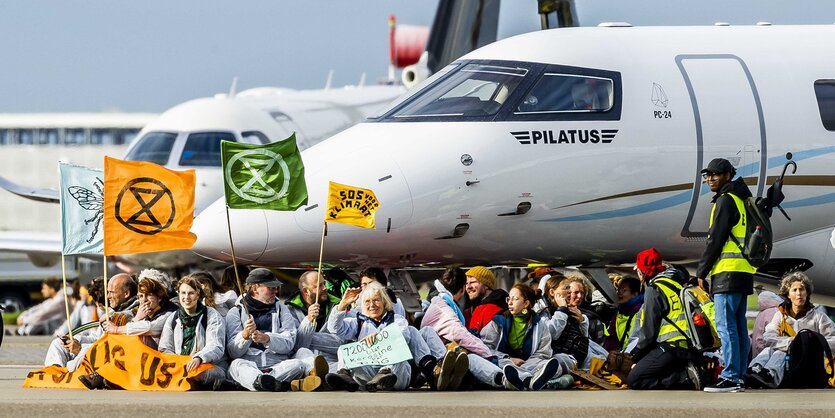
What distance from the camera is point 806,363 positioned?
12.8 meters

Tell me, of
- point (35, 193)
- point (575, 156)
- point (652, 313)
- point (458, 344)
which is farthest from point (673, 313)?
point (35, 193)

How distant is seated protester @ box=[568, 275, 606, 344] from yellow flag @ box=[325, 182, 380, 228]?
6.10 ft

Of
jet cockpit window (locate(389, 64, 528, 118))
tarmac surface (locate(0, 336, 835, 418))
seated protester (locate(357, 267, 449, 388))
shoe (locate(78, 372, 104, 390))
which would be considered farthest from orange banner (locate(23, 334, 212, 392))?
jet cockpit window (locate(389, 64, 528, 118))

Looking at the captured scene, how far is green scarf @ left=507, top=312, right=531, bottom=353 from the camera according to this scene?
43.3ft

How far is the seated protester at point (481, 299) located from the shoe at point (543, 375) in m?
0.83

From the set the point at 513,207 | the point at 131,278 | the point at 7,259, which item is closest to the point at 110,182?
the point at 131,278

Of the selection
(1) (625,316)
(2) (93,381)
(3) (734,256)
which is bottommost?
(2) (93,381)

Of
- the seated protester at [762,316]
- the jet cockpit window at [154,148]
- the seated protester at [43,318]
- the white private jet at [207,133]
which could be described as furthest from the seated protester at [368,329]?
the seated protester at [43,318]

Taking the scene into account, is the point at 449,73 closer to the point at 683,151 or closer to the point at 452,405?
the point at 683,151

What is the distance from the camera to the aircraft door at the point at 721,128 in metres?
14.3

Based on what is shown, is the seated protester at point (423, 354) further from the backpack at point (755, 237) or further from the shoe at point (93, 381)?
the backpack at point (755, 237)

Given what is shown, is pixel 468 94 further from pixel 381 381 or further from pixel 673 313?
pixel 381 381

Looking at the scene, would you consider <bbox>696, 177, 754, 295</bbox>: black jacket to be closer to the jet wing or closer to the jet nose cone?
the jet nose cone

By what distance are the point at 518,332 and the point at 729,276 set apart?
1.94 m
